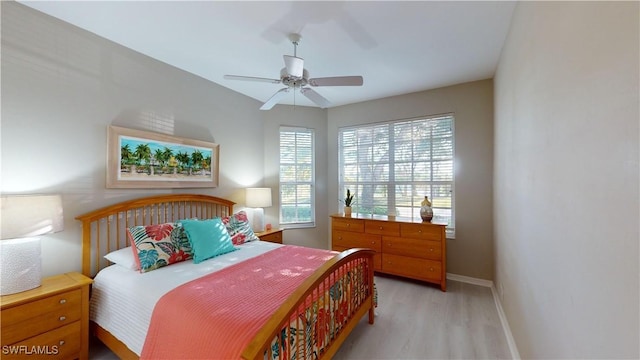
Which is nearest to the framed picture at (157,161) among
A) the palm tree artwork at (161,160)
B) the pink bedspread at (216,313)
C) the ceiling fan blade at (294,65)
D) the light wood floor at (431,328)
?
the palm tree artwork at (161,160)

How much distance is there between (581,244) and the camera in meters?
0.94

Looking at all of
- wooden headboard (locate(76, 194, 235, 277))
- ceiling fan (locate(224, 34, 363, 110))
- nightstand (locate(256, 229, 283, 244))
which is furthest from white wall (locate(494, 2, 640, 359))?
wooden headboard (locate(76, 194, 235, 277))

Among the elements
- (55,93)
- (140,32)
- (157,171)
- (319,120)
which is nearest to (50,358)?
(157,171)

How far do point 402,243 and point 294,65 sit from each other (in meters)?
2.64

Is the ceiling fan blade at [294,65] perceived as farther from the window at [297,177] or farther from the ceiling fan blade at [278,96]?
the window at [297,177]

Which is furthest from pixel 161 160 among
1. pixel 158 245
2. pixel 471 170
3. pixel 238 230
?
pixel 471 170

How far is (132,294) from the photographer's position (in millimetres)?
1826

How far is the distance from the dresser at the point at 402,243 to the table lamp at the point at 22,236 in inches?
124

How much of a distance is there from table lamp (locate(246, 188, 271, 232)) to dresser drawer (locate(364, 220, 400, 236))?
1547 mm

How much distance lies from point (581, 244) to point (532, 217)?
0.69 m

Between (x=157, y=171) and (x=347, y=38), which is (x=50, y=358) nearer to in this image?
(x=157, y=171)

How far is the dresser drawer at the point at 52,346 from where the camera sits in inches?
64.7

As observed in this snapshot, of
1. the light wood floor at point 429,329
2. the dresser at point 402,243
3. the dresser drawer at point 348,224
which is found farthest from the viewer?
the dresser drawer at point 348,224

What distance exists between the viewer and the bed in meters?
1.37
